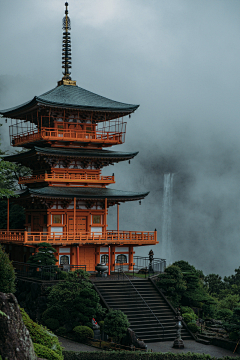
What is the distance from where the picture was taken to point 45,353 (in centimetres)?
1577

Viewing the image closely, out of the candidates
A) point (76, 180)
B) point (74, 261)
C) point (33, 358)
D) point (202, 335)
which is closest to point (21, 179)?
point (76, 180)

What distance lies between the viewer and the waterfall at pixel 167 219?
329ft

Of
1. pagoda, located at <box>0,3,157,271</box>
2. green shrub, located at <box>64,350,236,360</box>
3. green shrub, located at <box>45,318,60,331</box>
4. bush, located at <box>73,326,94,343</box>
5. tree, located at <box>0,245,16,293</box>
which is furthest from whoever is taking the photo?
pagoda, located at <box>0,3,157,271</box>

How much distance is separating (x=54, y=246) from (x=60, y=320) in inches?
334

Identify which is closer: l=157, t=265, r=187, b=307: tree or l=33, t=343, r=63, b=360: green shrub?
l=33, t=343, r=63, b=360: green shrub

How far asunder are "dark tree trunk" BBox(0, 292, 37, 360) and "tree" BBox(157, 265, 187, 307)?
20.0 m

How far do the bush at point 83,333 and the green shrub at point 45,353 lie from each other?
1108 centimetres

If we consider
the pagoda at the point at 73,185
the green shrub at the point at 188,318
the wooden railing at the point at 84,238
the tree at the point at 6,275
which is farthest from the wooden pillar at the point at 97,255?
the tree at the point at 6,275

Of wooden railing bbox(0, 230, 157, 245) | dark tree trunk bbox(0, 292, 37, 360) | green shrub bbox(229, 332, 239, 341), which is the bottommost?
green shrub bbox(229, 332, 239, 341)

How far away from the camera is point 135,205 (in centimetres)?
10731

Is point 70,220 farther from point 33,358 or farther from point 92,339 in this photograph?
point 33,358

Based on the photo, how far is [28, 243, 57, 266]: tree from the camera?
32.6 m

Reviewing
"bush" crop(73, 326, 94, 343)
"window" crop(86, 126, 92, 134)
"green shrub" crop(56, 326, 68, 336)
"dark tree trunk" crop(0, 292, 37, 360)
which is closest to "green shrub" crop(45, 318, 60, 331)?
"green shrub" crop(56, 326, 68, 336)

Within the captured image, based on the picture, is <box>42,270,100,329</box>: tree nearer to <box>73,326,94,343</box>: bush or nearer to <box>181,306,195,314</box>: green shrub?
<box>73,326,94,343</box>: bush
